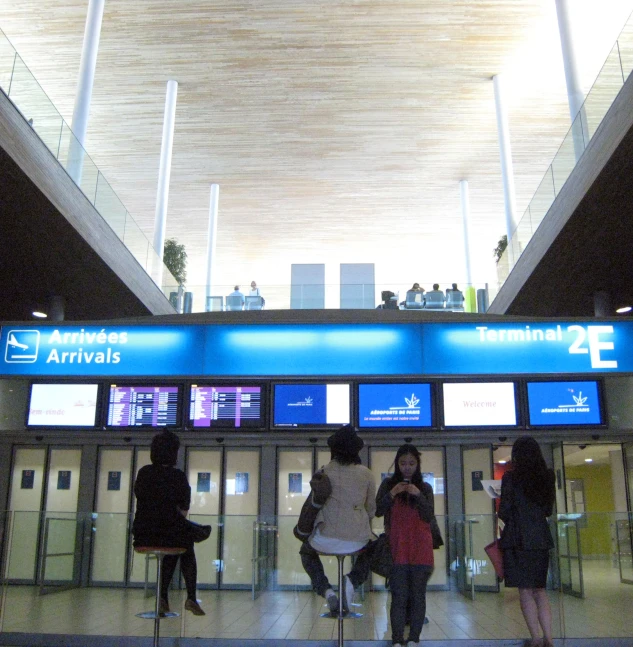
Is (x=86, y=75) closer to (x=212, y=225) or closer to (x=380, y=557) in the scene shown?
(x=212, y=225)

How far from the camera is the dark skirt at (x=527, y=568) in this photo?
4859 millimetres

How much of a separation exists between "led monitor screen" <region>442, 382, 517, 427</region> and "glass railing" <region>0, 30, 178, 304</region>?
20.2ft

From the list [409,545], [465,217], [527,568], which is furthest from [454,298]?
[465,217]

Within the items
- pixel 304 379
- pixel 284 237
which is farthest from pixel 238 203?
pixel 304 379

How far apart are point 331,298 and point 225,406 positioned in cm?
392

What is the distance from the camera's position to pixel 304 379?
30.6 feet

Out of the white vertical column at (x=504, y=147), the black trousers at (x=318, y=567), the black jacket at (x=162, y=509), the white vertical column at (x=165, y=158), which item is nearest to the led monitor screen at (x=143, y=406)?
the black jacket at (x=162, y=509)

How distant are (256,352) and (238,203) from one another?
62.0 ft

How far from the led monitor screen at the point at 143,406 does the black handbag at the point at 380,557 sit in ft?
16.7

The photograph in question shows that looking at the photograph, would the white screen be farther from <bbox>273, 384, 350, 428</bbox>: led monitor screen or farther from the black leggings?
the black leggings

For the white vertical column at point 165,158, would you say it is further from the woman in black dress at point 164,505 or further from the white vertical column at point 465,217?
the woman in black dress at point 164,505

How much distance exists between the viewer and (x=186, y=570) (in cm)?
500

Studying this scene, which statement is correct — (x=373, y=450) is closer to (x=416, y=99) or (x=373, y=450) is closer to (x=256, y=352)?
(x=256, y=352)

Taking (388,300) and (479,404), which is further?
(388,300)
